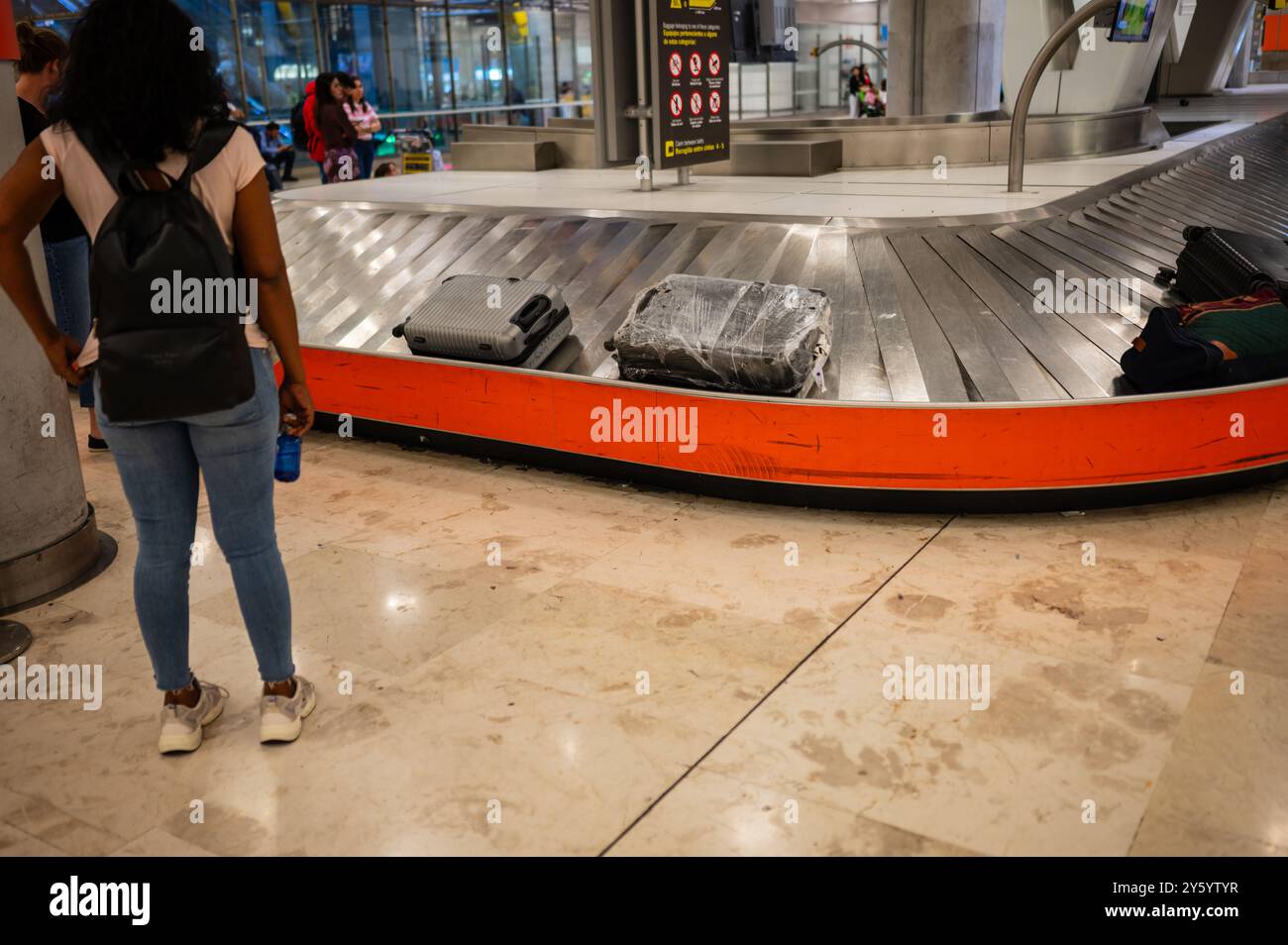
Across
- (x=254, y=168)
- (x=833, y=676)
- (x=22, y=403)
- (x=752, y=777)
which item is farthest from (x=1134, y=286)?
(x=22, y=403)

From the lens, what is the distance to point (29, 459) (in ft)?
12.1

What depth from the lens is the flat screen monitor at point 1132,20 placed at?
298 inches

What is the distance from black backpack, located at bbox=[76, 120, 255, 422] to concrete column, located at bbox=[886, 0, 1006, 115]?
11.6m

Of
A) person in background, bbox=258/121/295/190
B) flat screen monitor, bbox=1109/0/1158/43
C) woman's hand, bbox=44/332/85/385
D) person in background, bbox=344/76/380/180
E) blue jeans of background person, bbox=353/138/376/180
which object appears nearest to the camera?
woman's hand, bbox=44/332/85/385

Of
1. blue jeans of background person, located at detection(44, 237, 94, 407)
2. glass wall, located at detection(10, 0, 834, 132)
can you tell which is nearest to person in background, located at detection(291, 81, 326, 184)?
blue jeans of background person, located at detection(44, 237, 94, 407)

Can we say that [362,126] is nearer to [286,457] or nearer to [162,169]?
[286,457]

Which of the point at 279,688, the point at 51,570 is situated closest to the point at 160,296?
the point at 279,688

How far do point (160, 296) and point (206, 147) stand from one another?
344 millimetres

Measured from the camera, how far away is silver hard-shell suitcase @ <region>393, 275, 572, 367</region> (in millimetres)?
4875

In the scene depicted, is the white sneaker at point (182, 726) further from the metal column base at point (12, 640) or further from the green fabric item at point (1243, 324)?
the green fabric item at point (1243, 324)

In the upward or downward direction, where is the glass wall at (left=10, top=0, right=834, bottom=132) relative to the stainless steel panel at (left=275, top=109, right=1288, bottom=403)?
upward

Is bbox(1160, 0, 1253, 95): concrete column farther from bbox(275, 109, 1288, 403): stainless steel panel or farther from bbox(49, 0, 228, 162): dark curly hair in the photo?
bbox(49, 0, 228, 162): dark curly hair

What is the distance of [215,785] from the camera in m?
2.62
